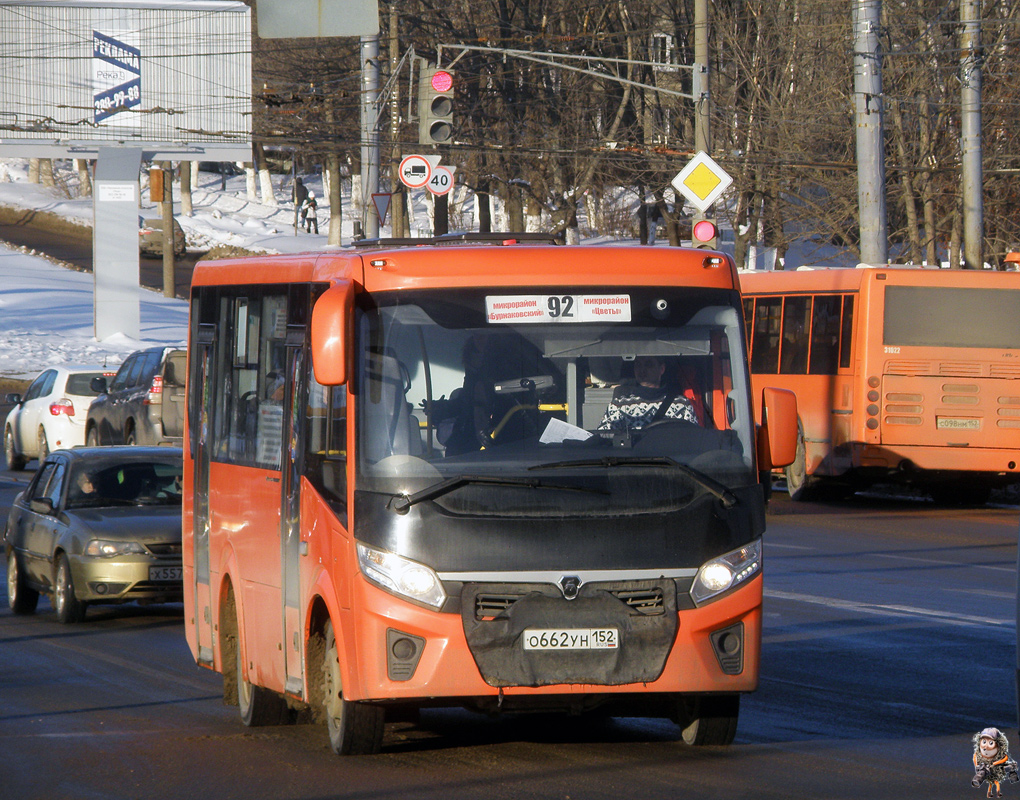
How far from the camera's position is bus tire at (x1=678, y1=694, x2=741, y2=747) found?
7.45 meters

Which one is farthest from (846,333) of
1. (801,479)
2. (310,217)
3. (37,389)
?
(310,217)

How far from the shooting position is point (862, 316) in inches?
846

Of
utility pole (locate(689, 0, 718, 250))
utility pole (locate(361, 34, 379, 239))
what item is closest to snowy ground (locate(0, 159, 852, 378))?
utility pole (locate(361, 34, 379, 239))

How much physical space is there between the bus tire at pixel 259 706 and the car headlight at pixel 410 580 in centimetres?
182

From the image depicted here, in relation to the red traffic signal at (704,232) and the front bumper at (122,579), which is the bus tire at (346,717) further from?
the red traffic signal at (704,232)

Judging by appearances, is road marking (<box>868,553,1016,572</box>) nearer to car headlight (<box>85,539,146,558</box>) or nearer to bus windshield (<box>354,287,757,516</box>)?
car headlight (<box>85,539,146,558</box>)

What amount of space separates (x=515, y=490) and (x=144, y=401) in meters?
17.1

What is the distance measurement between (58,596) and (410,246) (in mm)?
6616

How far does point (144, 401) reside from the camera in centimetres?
2323

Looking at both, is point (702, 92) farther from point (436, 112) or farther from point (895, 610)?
point (895, 610)

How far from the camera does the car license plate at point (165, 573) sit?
43.0 ft

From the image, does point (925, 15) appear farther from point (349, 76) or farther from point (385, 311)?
point (385, 311)

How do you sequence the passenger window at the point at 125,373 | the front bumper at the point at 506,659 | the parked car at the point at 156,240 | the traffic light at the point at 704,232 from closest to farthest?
the front bumper at the point at 506,659 < the traffic light at the point at 704,232 < the passenger window at the point at 125,373 < the parked car at the point at 156,240

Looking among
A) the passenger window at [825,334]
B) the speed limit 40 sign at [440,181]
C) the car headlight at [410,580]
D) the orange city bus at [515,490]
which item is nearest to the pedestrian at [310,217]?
the speed limit 40 sign at [440,181]
